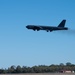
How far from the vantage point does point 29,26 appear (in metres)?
156

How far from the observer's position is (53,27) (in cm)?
15350

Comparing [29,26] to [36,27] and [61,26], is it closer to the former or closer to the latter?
[36,27]

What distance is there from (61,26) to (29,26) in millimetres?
14485

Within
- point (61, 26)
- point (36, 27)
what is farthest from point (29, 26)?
point (61, 26)

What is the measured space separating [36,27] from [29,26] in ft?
15.3

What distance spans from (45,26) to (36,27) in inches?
331

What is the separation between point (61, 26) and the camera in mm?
160000

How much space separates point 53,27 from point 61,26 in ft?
24.8

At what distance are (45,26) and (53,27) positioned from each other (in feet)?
25.0

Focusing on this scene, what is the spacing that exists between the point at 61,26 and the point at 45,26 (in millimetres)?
7068

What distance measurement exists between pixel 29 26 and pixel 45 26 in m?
8.00
